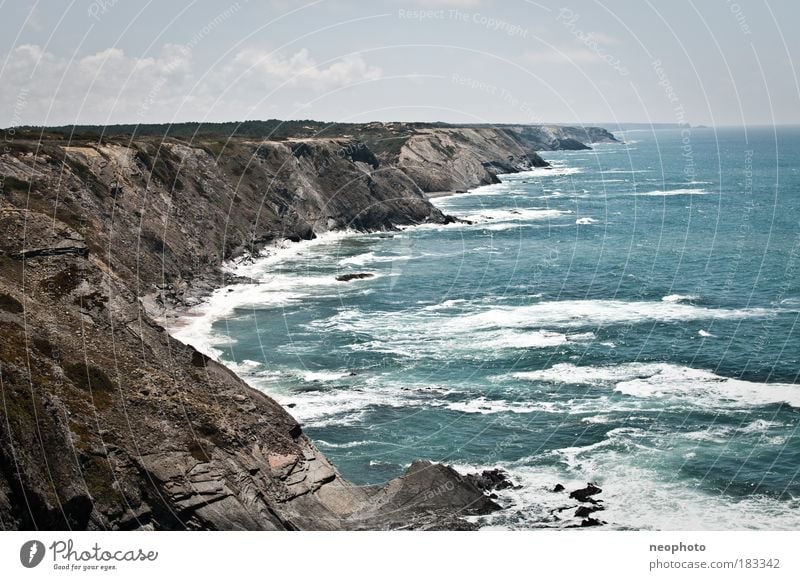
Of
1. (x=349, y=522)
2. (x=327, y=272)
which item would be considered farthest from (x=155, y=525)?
(x=327, y=272)

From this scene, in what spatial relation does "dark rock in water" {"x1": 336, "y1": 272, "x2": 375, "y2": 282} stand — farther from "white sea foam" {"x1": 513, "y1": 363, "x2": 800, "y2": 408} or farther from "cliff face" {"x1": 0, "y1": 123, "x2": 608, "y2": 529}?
"white sea foam" {"x1": 513, "y1": 363, "x2": 800, "y2": 408}

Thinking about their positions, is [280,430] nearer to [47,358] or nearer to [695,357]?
[47,358]

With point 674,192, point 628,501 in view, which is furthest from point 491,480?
point 674,192

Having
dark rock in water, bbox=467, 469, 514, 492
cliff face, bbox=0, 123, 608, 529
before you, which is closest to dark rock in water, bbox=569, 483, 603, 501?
dark rock in water, bbox=467, 469, 514, 492

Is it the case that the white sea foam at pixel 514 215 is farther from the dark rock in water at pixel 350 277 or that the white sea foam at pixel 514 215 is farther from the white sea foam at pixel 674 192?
the dark rock in water at pixel 350 277

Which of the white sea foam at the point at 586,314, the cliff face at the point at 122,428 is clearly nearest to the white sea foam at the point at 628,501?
the cliff face at the point at 122,428

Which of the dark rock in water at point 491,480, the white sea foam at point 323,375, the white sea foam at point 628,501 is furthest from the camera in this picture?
the white sea foam at point 323,375
